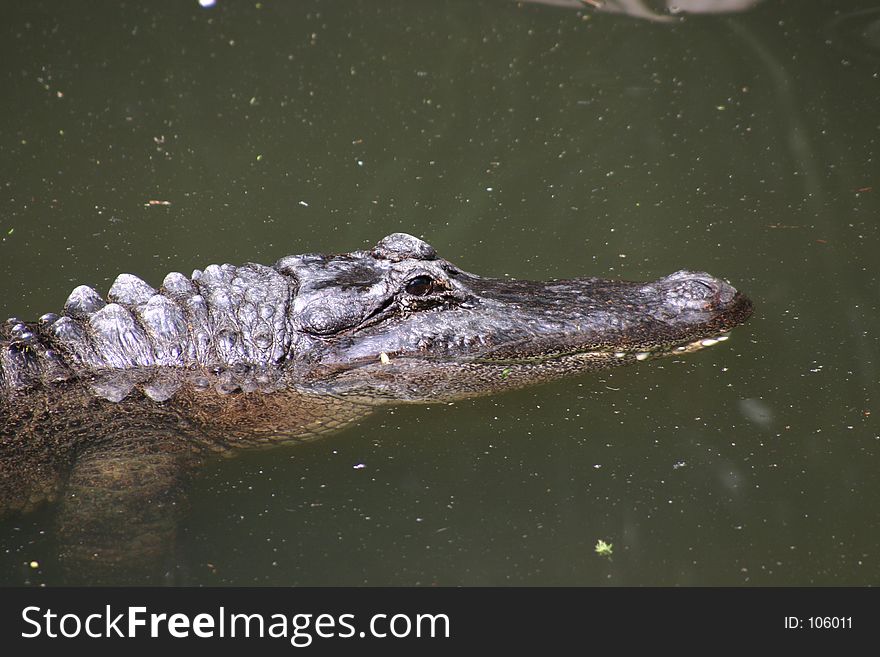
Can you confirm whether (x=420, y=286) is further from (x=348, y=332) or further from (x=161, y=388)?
(x=161, y=388)

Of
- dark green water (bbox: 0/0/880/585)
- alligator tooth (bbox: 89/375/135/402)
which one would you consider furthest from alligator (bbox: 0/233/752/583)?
dark green water (bbox: 0/0/880/585)

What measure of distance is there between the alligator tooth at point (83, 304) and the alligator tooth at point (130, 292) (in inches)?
3.0

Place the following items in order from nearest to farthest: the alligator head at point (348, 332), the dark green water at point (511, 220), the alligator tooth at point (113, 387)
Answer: the dark green water at point (511, 220) → the alligator tooth at point (113, 387) → the alligator head at point (348, 332)

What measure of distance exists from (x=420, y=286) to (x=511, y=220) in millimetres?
2003

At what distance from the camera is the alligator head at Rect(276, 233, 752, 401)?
480 cm

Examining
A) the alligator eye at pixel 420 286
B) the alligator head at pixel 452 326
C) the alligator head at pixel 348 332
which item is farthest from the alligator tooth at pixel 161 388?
the alligator eye at pixel 420 286

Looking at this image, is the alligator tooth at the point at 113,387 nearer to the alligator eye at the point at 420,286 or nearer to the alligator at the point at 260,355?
the alligator at the point at 260,355

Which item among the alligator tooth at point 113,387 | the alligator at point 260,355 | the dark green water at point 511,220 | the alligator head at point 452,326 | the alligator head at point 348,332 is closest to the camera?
the dark green water at point 511,220

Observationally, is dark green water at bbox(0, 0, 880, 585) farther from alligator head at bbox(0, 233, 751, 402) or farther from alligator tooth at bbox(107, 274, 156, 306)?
alligator tooth at bbox(107, 274, 156, 306)

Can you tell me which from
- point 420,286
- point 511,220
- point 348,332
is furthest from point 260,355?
point 511,220

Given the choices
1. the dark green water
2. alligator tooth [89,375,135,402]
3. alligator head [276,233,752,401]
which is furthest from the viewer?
alligator head [276,233,752,401]

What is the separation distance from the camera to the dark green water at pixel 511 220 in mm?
4055

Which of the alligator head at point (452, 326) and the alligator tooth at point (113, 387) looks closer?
the alligator tooth at point (113, 387)

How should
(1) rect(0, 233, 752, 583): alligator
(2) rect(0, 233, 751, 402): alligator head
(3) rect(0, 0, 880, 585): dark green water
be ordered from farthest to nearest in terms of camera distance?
1. (2) rect(0, 233, 751, 402): alligator head
2. (1) rect(0, 233, 752, 583): alligator
3. (3) rect(0, 0, 880, 585): dark green water
